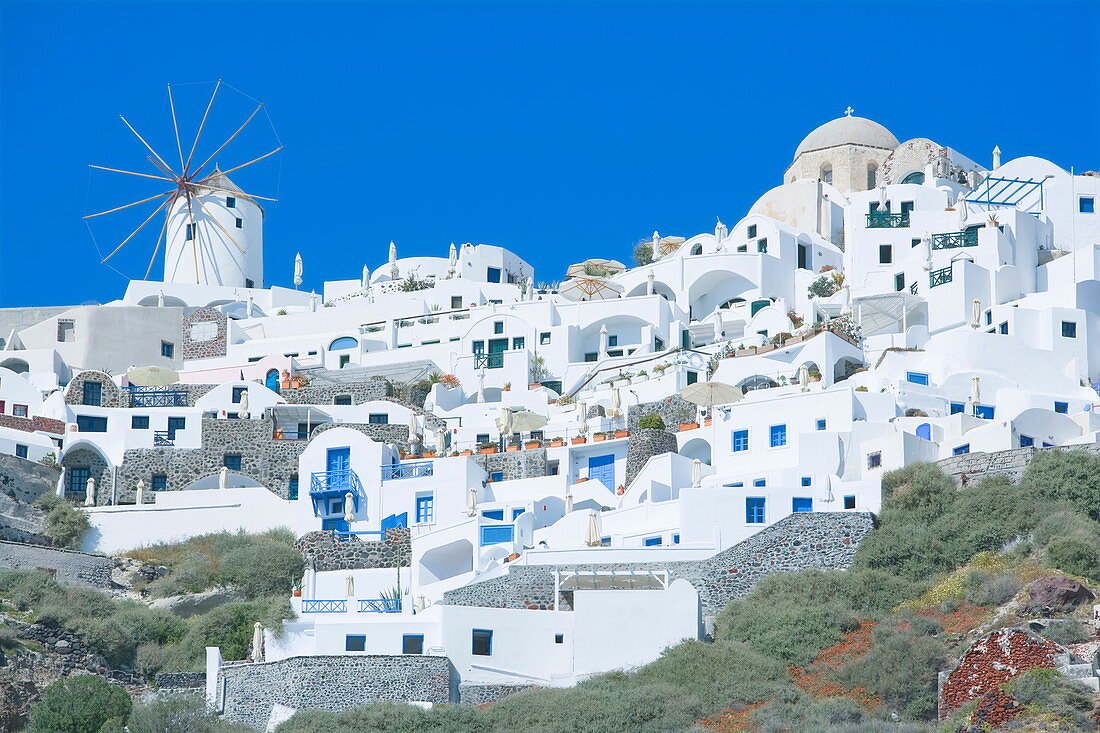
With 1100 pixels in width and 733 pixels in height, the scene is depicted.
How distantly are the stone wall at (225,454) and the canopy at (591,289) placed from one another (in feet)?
54.7

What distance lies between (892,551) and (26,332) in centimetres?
4454

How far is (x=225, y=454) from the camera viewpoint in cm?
5866

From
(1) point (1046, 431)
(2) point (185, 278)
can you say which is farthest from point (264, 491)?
(2) point (185, 278)

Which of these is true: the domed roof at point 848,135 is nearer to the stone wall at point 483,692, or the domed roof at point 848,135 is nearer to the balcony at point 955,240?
the balcony at point 955,240

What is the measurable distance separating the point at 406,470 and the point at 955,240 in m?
22.9

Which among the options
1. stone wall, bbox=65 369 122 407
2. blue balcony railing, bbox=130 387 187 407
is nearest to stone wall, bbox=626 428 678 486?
blue balcony railing, bbox=130 387 187 407

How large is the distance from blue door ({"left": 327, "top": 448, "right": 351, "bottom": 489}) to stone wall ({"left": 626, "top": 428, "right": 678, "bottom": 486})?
8859 millimetres

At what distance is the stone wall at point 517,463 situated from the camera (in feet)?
179

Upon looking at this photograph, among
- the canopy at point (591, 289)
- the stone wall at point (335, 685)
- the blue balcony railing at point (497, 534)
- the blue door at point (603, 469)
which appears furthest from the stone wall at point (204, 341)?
the stone wall at point (335, 685)

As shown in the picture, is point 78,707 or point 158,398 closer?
point 78,707

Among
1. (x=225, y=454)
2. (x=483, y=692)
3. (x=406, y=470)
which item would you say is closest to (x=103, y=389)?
(x=225, y=454)

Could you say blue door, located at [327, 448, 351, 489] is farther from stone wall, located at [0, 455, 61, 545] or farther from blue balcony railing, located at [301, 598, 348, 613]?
stone wall, located at [0, 455, 61, 545]

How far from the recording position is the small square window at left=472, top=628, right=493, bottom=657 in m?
41.5

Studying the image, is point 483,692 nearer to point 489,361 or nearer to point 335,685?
point 335,685
